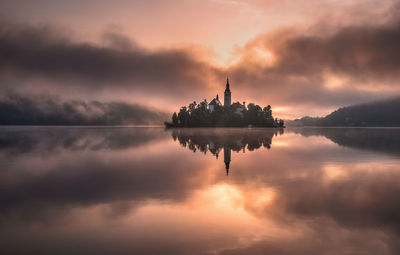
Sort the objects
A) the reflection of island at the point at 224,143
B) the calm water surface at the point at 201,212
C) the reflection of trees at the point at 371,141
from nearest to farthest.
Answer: the calm water surface at the point at 201,212
the reflection of island at the point at 224,143
the reflection of trees at the point at 371,141

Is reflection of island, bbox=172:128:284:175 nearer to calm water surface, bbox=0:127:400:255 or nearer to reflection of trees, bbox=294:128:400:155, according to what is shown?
calm water surface, bbox=0:127:400:255

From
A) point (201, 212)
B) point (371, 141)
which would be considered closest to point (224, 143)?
point (371, 141)

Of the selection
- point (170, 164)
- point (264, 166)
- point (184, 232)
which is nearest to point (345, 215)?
point (184, 232)

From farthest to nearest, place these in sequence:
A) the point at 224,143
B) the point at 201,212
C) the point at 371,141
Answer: the point at 371,141 → the point at 224,143 → the point at 201,212

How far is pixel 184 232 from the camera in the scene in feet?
32.3

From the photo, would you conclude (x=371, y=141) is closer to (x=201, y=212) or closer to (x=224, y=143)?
(x=224, y=143)

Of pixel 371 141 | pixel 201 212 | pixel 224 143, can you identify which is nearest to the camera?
pixel 201 212

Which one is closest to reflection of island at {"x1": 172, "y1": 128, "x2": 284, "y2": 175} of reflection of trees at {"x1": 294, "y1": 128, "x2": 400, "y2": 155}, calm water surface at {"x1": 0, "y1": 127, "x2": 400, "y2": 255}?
calm water surface at {"x1": 0, "y1": 127, "x2": 400, "y2": 255}

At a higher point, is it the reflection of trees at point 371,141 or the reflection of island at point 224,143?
the reflection of island at point 224,143

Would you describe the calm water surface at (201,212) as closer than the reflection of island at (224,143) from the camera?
Yes

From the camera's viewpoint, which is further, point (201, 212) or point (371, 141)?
point (371, 141)

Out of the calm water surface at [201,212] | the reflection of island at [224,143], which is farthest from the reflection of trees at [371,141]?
the calm water surface at [201,212]

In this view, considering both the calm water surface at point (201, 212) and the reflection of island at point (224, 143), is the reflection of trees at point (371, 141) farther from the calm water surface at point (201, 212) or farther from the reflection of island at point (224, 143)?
the calm water surface at point (201, 212)

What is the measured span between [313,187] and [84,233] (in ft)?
40.8
